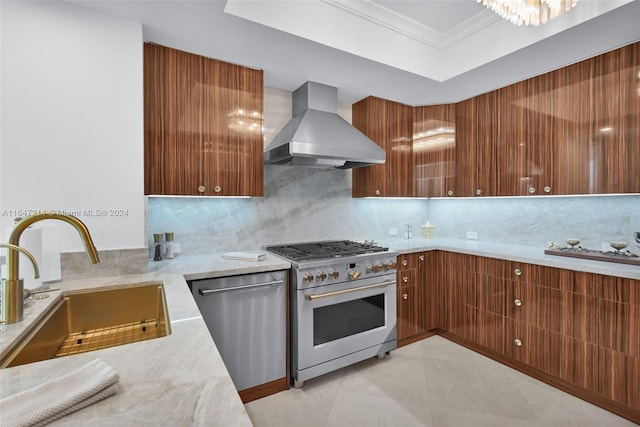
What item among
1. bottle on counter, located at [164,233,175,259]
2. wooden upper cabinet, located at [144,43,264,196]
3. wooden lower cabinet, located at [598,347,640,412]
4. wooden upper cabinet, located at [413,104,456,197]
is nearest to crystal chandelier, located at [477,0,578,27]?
wooden upper cabinet, located at [144,43,264,196]

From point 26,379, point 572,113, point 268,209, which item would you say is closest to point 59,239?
point 26,379

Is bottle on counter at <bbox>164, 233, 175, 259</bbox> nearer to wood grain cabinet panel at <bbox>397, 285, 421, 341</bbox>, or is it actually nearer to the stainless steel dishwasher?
the stainless steel dishwasher

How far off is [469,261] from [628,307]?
1055 mm

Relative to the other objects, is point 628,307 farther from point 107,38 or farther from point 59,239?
point 107,38

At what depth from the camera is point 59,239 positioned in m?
1.61

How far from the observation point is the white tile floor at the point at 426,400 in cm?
184

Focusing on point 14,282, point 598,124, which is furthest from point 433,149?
point 14,282

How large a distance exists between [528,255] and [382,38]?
6.80ft

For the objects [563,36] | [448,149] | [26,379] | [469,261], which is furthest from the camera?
[448,149]

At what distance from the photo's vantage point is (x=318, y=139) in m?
2.34

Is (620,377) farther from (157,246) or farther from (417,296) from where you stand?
(157,246)

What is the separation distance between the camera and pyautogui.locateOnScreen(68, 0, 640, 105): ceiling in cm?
175

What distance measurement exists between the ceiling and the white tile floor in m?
2.43

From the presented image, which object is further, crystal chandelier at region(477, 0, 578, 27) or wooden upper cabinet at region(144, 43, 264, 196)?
wooden upper cabinet at region(144, 43, 264, 196)
